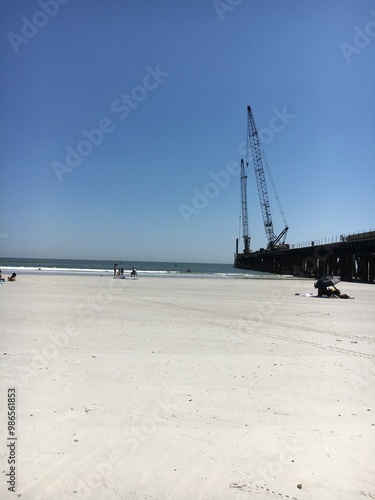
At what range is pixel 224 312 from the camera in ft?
49.1

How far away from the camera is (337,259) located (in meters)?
51.5

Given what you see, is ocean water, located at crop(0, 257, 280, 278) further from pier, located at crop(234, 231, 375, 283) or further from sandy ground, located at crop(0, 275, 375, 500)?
sandy ground, located at crop(0, 275, 375, 500)

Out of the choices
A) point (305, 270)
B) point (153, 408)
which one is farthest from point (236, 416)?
point (305, 270)

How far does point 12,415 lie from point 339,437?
3975mm

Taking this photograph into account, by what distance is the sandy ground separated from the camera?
11.7ft

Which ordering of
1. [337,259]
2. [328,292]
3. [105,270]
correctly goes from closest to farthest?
[328,292] < [337,259] < [105,270]

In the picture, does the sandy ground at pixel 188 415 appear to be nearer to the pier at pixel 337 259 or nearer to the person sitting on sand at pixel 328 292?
the person sitting on sand at pixel 328 292

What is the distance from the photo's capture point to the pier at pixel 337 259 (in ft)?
136

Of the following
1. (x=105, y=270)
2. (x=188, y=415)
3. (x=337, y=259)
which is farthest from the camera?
(x=105, y=270)

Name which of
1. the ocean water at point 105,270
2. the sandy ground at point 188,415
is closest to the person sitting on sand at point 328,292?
the sandy ground at point 188,415

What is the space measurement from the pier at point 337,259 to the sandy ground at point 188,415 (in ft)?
116

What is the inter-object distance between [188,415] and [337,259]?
167 feet

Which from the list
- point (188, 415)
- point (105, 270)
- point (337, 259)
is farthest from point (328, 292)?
point (105, 270)

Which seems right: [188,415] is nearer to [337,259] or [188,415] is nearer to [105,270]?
[337,259]
